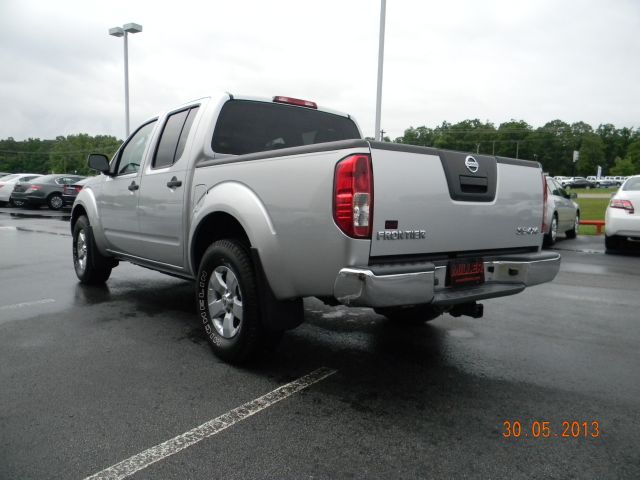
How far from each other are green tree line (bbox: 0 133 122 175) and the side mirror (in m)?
134

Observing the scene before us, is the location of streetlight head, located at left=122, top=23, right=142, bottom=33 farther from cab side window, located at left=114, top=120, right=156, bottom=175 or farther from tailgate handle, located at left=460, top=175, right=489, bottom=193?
tailgate handle, located at left=460, top=175, right=489, bottom=193

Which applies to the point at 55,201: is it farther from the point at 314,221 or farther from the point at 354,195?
the point at 354,195

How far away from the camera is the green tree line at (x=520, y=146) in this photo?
106 m

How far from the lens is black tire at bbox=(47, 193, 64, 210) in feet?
75.4

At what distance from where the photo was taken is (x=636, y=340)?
461 centimetres

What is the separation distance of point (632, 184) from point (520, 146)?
11052cm

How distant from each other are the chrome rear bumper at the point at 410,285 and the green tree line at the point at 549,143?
329 feet

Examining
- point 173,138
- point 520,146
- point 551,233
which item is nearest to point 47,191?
point 551,233

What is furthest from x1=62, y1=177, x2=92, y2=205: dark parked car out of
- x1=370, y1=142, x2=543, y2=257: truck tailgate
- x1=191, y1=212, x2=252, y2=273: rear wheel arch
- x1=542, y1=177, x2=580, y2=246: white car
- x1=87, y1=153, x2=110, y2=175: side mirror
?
x1=370, y1=142, x2=543, y2=257: truck tailgate

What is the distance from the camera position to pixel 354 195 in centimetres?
291

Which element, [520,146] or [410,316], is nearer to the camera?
[410,316]

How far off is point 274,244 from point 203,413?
1087 mm

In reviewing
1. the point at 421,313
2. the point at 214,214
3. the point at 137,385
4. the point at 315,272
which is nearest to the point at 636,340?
the point at 421,313

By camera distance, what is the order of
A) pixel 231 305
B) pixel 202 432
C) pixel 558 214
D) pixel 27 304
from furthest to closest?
pixel 558 214 < pixel 27 304 < pixel 231 305 < pixel 202 432
